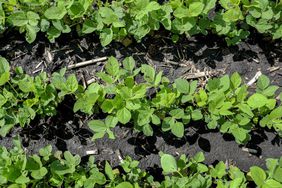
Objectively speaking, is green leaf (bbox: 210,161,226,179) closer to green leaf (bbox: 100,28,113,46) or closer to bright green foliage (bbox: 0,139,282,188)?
bright green foliage (bbox: 0,139,282,188)

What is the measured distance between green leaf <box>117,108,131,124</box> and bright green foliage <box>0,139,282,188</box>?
0.74ft

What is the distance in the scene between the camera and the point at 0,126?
246 cm

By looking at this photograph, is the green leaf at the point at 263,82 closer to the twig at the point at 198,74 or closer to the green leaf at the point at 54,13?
the twig at the point at 198,74

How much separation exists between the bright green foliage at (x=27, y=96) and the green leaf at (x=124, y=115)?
0.26 metres

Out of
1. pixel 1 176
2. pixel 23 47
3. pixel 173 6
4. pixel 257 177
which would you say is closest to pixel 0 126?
pixel 1 176

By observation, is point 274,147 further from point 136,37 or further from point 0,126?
point 0,126

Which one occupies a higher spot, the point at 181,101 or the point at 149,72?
the point at 149,72

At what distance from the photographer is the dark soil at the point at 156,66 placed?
2539mm

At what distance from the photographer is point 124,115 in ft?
7.41

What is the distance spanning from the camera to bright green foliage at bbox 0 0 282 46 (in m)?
2.42

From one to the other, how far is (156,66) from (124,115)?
501 mm

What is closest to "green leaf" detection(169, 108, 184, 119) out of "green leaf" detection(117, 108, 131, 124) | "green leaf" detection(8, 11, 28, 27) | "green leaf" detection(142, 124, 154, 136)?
"green leaf" detection(142, 124, 154, 136)

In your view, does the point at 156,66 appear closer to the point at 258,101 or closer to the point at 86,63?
the point at 86,63

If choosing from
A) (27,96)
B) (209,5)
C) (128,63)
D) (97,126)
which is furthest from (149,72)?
(27,96)
